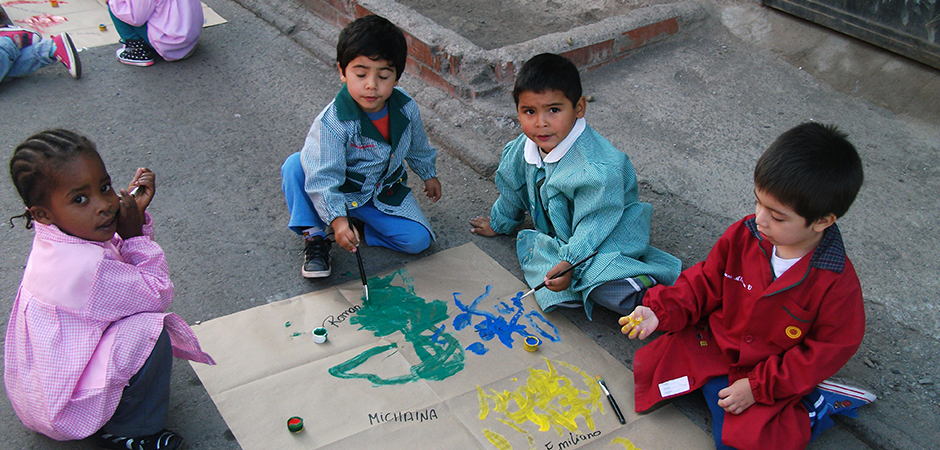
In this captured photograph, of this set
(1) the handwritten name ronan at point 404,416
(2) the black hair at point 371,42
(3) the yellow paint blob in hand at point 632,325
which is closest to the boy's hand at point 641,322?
(3) the yellow paint blob in hand at point 632,325

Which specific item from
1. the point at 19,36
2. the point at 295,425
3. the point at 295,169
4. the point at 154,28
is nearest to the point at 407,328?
the point at 295,425

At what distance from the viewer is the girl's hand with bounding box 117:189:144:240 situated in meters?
1.69

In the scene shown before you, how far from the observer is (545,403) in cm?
182

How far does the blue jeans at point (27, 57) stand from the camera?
3424 mm

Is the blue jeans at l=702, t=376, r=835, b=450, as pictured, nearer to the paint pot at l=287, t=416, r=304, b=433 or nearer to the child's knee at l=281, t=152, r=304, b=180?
the paint pot at l=287, t=416, r=304, b=433

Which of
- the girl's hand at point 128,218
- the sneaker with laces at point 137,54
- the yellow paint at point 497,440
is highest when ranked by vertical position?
the girl's hand at point 128,218

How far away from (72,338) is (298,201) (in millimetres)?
944

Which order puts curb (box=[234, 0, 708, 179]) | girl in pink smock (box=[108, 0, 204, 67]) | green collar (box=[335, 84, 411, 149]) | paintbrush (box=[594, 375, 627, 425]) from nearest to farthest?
paintbrush (box=[594, 375, 627, 425]), green collar (box=[335, 84, 411, 149]), curb (box=[234, 0, 708, 179]), girl in pink smock (box=[108, 0, 204, 67])

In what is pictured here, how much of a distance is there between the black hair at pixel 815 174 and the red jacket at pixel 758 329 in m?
0.13

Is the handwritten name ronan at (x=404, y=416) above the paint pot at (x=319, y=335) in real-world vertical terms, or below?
above

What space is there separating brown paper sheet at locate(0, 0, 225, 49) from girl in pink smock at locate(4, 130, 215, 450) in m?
2.94

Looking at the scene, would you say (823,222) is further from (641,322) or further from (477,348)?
(477,348)

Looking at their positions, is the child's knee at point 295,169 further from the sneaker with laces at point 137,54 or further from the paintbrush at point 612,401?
the sneaker with laces at point 137,54

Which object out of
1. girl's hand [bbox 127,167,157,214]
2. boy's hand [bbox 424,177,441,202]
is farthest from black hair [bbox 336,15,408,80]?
girl's hand [bbox 127,167,157,214]
